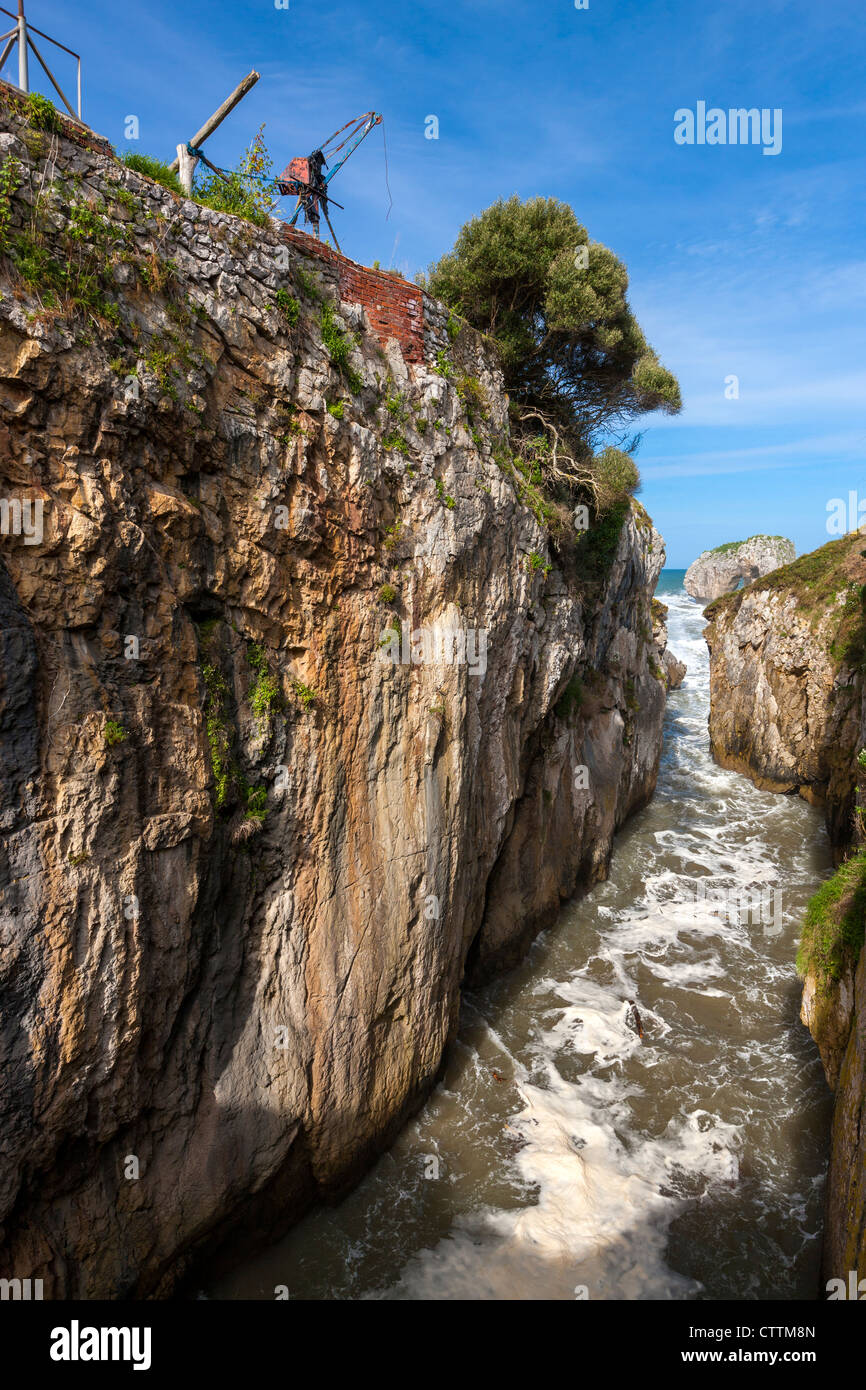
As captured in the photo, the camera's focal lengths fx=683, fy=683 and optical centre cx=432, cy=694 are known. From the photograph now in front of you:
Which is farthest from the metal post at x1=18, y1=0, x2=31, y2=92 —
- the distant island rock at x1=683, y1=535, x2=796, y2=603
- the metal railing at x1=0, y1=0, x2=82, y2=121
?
the distant island rock at x1=683, y1=535, x2=796, y2=603

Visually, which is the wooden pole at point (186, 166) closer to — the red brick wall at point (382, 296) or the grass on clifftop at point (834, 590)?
the red brick wall at point (382, 296)

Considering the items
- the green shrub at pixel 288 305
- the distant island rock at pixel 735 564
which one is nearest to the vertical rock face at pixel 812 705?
the green shrub at pixel 288 305

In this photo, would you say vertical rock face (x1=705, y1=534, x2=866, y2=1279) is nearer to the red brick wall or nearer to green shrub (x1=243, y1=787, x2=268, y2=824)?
green shrub (x1=243, y1=787, x2=268, y2=824)

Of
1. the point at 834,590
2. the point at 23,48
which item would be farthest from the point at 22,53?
the point at 834,590

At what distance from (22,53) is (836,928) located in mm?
13727

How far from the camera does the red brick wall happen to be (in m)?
8.74

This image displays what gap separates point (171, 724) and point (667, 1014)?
9.71 meters

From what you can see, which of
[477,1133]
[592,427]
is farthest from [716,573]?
[477,1133]

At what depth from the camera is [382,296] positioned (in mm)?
9414

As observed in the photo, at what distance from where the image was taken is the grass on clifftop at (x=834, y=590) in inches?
803

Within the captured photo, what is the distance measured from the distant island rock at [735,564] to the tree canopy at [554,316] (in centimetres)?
3155

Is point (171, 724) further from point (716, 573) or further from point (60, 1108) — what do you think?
point (716, 573)

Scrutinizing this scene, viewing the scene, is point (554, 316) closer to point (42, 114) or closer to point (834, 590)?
point (42, 114)

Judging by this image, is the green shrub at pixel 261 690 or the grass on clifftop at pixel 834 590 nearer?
the green shrub at pixel 261 690
